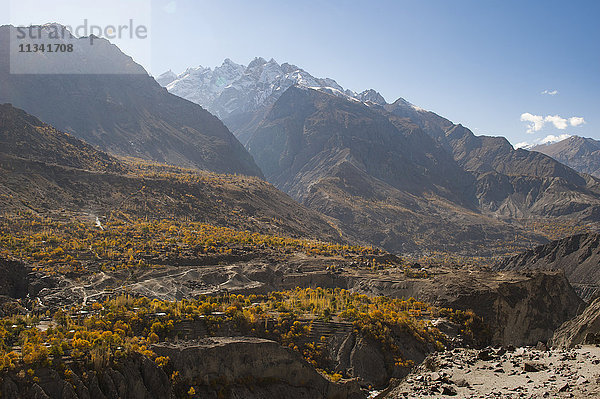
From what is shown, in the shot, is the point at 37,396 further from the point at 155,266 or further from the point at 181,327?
the point at 155,266

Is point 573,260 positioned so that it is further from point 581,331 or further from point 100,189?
point 100,189

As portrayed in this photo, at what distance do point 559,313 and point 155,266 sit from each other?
47.9 meters

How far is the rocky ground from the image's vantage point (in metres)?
22.7

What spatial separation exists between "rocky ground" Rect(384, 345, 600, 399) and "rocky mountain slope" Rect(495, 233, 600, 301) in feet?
247

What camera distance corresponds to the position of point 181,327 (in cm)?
3541

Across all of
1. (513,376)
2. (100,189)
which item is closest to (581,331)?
A: (513,376)

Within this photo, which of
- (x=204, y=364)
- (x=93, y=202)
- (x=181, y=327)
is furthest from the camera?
(x=93, y=202)

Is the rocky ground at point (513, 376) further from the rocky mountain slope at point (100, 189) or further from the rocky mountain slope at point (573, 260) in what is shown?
the rocky mountain slope at point (573, 260)

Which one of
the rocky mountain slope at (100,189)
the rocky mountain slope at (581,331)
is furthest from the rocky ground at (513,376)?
the rocky mountain slope at (100,189)

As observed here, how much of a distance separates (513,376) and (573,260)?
326 feet

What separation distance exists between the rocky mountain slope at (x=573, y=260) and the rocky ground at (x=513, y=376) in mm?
75194

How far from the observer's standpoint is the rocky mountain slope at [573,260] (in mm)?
102500

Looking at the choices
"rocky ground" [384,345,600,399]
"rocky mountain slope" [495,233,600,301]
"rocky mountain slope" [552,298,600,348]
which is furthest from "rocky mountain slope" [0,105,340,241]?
"rocky mountain slope" [552,298,600,348]

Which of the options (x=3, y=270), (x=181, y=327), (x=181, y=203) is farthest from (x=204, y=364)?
(x=181, y=203)
